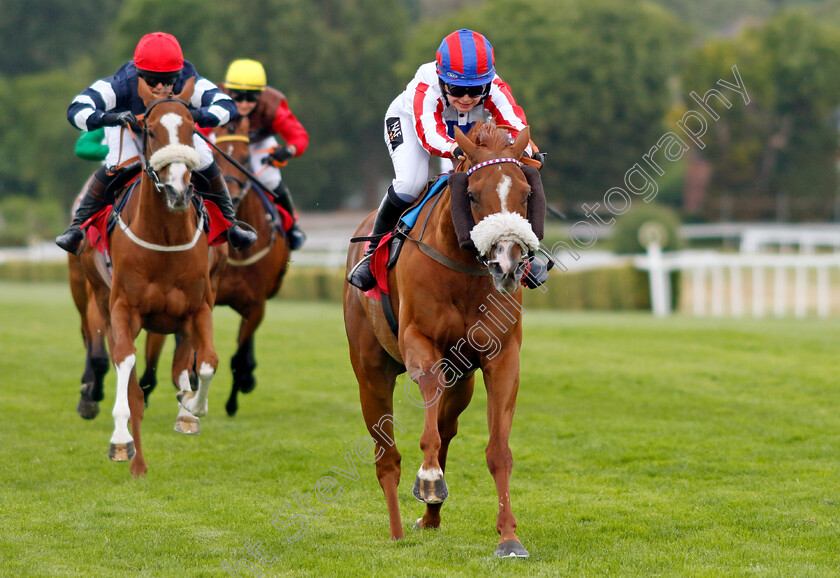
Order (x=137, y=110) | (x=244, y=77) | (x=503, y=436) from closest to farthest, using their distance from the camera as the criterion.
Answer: (x=503, y=436) < (x=137, y=110) < (x=244, y=77)

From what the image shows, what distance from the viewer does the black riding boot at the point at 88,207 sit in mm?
8133

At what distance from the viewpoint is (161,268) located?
7.57 m

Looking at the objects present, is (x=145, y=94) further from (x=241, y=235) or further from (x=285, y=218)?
(x=285, y=218)

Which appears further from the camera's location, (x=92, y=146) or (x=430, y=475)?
(x=92, y=146)

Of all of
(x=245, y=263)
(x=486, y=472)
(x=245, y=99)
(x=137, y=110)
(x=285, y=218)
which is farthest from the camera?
(x=285, y=218)

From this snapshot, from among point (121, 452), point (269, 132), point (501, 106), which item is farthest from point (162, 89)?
point (269, 132)

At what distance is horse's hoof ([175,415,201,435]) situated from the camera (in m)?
8.09

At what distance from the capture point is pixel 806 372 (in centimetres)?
1123

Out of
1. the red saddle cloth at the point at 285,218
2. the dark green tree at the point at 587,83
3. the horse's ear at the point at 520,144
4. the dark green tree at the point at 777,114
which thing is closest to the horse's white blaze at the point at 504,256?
the horse's ear at the point at 520,144

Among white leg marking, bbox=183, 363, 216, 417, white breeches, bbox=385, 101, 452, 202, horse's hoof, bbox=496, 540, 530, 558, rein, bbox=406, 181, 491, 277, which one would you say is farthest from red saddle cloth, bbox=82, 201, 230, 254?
horse's hoof, bbox=496, 540, 530, 558

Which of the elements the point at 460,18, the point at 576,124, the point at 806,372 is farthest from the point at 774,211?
the point at 806,372

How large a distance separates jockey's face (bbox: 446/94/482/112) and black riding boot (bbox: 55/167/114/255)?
9.87 ft

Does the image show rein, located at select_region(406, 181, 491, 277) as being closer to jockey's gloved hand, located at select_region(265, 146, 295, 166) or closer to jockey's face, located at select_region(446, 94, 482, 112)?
jockey's face, located at select_region(446, 94, 482, 112)

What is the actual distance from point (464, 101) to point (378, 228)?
2.84 ft
